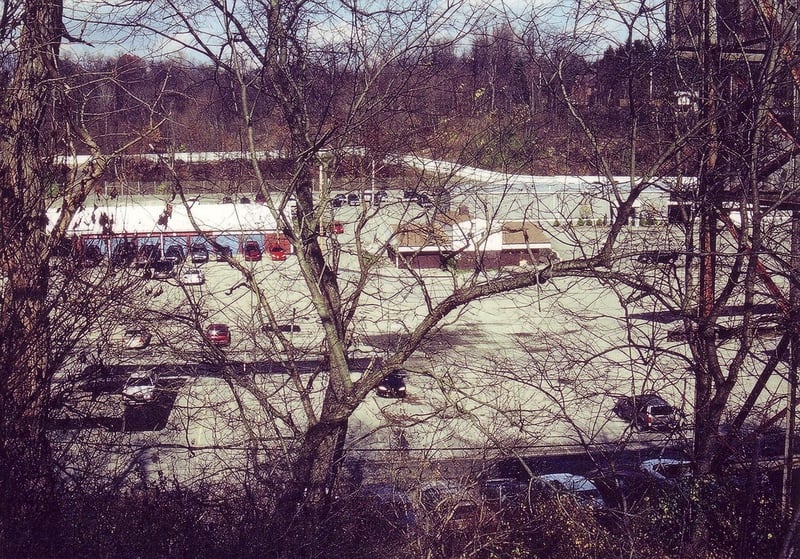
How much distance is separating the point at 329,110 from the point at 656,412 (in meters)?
3.25

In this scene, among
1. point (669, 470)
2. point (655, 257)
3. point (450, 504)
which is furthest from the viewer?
point (669, 470)

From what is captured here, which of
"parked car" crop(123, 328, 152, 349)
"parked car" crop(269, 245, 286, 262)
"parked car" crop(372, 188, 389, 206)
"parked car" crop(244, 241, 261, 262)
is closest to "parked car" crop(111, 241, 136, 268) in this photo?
"parked car" crop(123, 328, 152, 349)

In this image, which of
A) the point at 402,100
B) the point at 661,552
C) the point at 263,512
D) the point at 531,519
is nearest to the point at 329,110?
the point at 402,100

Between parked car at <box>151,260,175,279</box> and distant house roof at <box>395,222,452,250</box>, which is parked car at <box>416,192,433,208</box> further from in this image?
parked car at <box>151,260,175,279</box>

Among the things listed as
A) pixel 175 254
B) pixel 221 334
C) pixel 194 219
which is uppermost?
pixel 194 219

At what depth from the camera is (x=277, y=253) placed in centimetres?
573

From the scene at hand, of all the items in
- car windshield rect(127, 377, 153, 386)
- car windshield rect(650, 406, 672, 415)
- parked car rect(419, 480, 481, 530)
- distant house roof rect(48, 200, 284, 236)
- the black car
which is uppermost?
the black car

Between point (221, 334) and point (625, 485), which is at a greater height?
point (221, 334)

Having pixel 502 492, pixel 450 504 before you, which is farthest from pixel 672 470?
pixel 450 504

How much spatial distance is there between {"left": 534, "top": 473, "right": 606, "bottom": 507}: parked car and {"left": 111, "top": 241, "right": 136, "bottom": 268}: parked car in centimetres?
321

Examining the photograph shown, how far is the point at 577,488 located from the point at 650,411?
122 cm

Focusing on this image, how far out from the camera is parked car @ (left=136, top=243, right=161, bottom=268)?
5.03 m

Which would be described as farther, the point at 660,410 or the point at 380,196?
the point at 380,196

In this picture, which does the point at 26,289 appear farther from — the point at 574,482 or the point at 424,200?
the point at 574,482
